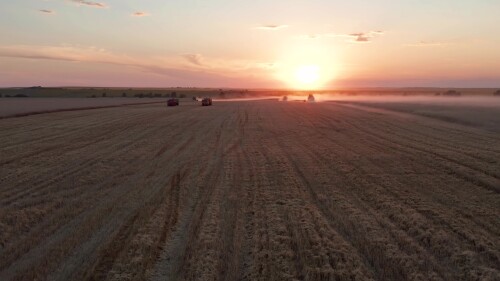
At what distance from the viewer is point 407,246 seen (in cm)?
579

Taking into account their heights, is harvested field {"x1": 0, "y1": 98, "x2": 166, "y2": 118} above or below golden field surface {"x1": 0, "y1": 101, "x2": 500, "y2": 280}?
below

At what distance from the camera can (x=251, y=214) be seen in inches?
288

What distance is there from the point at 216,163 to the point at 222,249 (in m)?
6.48

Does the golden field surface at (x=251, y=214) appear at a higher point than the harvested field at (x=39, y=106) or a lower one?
higher

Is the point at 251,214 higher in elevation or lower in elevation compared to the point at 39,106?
higher

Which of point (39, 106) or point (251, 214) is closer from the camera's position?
point (251, 214)

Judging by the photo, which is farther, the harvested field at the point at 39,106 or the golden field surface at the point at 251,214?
the harvested field at the point at 39,106

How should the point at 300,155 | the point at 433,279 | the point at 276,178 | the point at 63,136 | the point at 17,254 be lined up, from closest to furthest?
the point at 433,279 → the point at 17,254 → the point at 276,178 → the point at 300,155 → the point at 63,136

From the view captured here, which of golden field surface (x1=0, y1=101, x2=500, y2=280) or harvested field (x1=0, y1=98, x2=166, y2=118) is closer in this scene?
golden field surface (x1=0, y1=101, x2=500, y2=280)

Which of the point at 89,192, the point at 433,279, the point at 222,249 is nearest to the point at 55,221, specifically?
the point at 89,192

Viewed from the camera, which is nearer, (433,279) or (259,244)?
(433,279)

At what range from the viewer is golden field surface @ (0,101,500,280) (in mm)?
5211

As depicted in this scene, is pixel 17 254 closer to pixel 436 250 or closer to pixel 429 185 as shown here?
pixel 436 250

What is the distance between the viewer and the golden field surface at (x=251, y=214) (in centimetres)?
521
